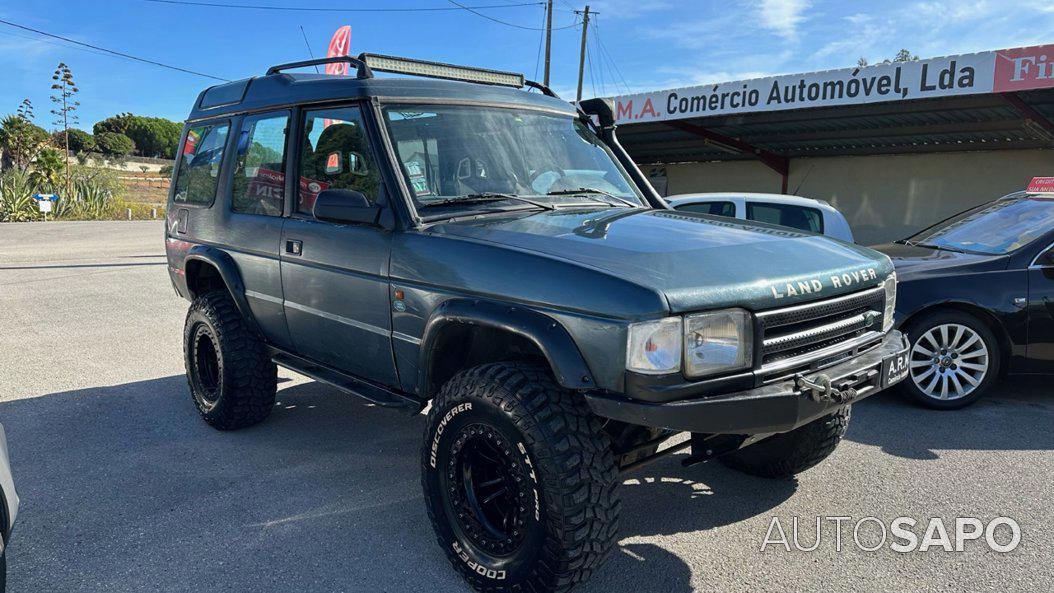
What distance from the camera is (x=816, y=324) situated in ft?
9.28

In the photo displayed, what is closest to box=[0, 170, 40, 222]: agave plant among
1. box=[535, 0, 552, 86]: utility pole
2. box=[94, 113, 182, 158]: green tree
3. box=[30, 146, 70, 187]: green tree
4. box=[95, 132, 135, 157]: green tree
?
box=[30, 146, 70, 187]: green tree

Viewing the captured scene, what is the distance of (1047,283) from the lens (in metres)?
5.06

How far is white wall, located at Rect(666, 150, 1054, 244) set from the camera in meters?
15.2

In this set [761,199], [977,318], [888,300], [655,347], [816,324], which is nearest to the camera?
[655,347]

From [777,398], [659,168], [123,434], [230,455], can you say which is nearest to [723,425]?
[777,398]

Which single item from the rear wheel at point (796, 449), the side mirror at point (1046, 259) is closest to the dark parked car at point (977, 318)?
the side mirror at point (1046, 259)

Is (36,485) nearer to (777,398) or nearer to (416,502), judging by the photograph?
(416,502)

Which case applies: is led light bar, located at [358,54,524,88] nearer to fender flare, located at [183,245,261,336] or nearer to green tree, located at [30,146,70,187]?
fender flare, located at [183,245,261,336]

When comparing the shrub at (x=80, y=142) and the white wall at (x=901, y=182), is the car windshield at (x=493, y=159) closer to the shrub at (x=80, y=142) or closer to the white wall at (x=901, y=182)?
the white wall at (x=901, y=182)

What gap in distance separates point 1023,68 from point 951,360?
748cm

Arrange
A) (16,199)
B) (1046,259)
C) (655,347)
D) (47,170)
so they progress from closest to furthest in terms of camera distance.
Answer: (655,347)
(1046,259)
(16,199)
(47,170)

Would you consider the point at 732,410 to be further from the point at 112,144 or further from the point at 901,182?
the point at 112,144

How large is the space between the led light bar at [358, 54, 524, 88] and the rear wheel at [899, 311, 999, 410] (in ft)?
11.1

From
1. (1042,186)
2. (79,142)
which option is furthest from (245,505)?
(79,142)
